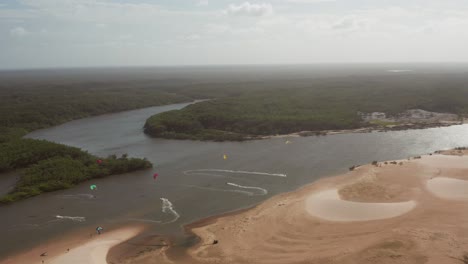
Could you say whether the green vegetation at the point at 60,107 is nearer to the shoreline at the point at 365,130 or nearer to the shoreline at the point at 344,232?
the shoreline at the point at 365,130

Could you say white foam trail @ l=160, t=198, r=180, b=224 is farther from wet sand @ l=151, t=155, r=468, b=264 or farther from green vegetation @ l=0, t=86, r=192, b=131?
green vegetation @ l=0, t=86, r=192, b=131

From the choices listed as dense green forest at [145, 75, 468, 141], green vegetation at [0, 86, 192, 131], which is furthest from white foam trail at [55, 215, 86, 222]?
green vegetation at [0, 86, 192, 131]

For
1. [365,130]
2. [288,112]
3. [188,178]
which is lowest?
[188,178]

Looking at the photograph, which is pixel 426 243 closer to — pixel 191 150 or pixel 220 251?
pixel 220 251

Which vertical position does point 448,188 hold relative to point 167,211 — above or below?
above

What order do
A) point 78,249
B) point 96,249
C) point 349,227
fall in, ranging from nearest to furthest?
point 96,249
point 78,249
point 349,227

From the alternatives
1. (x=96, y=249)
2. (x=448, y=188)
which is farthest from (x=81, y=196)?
(x=448, y=188)

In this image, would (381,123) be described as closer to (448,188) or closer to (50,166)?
(448,188)
